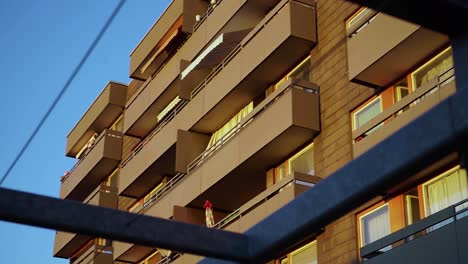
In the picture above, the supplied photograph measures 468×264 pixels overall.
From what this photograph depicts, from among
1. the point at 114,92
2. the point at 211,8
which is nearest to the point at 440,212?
the point at 211,8

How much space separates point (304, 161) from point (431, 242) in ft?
25.2

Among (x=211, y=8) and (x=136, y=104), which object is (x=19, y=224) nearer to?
(x=211, y=8)

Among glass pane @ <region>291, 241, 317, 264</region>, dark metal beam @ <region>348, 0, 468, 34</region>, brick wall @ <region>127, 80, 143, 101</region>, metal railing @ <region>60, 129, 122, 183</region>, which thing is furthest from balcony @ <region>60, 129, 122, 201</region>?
dark metal beam @ <region>348, 0, 468, 34</region>

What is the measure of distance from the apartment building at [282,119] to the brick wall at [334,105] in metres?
0.04

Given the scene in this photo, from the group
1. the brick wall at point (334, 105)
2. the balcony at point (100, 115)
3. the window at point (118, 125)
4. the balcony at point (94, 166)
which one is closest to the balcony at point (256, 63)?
the brick wall at point (334, 105)

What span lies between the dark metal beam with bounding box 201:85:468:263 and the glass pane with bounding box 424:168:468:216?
815 centimetres

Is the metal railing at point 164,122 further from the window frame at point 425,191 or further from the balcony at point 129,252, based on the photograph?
the window frame at point 425,191

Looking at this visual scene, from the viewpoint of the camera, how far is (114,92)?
127 feet

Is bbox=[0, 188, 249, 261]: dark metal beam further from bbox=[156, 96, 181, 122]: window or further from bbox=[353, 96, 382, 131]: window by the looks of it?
bbox=[156, 96, 181, 122]: window

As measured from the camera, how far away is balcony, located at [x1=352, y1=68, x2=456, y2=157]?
17.7 m

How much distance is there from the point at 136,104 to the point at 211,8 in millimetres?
6650

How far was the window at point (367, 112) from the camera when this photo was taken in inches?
813

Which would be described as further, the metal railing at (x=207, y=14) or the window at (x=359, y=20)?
the metal railing at (x=207, y=14)

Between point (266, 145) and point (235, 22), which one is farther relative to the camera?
point (235, 22)
